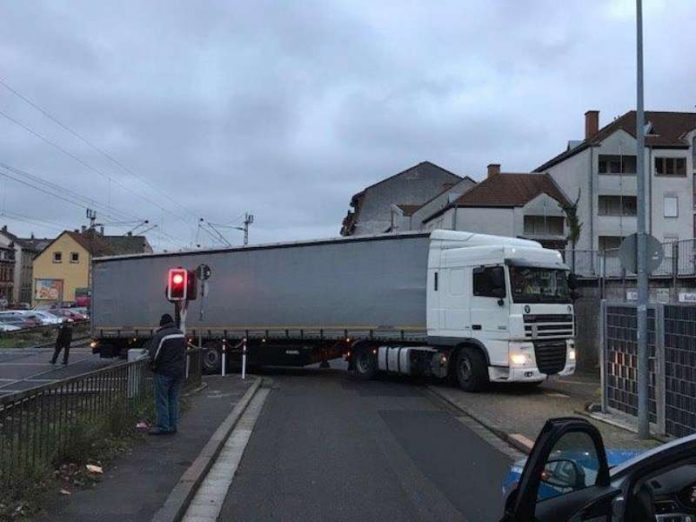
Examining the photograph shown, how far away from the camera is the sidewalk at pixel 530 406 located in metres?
10.8

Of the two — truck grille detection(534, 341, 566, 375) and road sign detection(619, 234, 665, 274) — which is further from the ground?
road sign detection(619, 234, 665, 274)

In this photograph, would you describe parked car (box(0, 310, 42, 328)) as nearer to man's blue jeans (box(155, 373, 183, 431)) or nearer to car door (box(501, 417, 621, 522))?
man's blue jeans (box(155, 373, 183, 431))

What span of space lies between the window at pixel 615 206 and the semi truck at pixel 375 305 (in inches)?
1463

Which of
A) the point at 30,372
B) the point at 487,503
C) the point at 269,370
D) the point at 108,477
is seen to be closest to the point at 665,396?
the point at 487,503

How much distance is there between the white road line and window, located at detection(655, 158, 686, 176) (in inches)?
1927

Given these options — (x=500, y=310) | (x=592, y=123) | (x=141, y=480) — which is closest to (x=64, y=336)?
(x=500, y=310)

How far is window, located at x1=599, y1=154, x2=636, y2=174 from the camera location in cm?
5266

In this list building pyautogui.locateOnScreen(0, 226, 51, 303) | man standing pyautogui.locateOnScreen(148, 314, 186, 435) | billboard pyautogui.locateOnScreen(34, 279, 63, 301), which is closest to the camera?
man standing pyautogui.locateOnScreen(148, 314, 186, 435)

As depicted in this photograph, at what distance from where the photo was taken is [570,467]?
10.8ft

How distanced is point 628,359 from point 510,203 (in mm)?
40169

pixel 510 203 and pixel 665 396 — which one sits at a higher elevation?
pixel 510 203

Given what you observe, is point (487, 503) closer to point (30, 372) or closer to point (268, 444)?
point (268, 444)

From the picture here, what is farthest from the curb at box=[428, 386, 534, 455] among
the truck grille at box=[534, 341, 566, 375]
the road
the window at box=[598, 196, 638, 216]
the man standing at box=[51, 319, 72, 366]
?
the window at box=[598, 196, 638, 216]

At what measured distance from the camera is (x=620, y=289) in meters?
22.4
